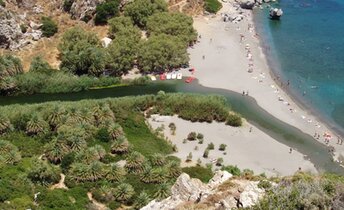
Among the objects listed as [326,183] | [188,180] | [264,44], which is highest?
→ [326,183]

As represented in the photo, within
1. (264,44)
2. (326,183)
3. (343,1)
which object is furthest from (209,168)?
(343,1)

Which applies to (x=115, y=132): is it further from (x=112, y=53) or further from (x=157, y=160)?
(x=112, y=53)

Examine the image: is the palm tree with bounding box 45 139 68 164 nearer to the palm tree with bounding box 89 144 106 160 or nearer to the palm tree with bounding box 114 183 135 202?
the palm tree with bounding box 89 144 106 160

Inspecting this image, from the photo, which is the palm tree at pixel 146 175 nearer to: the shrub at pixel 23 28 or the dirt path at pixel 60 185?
the dirt path at pixel 60 185

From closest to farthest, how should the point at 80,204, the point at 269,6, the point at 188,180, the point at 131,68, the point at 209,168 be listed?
1. the point at 188,180
2. the point at 80,204
3. the point at 209,168
4. the point at 131,68
5. the point at 269,6

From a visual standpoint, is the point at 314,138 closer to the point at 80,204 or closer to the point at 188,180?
the point at 80,204

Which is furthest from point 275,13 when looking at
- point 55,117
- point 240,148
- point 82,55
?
point 55,117
